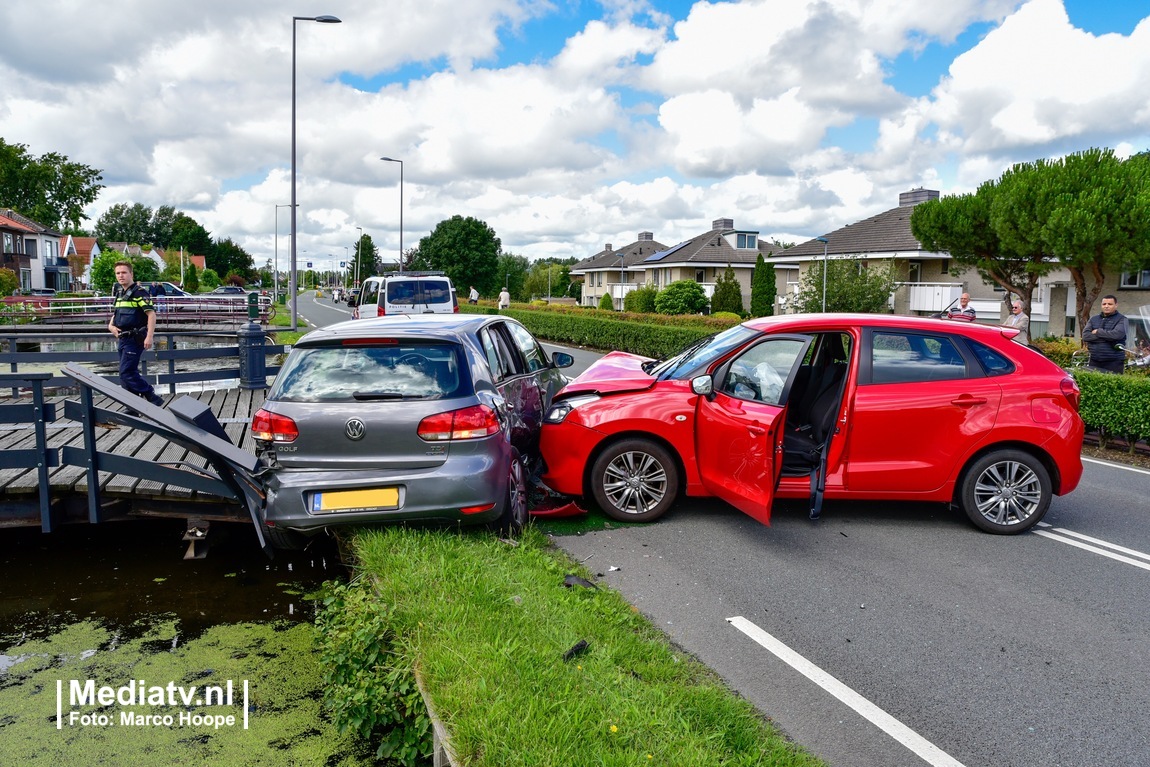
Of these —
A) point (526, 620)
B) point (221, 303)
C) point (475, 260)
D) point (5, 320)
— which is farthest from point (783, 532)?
point (475, 260)

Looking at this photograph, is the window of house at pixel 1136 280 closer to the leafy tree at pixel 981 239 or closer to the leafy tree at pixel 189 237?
the leafy tree at pixel 981 239

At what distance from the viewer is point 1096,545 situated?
257 inches

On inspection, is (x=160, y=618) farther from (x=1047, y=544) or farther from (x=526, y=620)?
(x=1047, y=544)

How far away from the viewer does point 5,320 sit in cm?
3142

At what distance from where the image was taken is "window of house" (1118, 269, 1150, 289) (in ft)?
92.6

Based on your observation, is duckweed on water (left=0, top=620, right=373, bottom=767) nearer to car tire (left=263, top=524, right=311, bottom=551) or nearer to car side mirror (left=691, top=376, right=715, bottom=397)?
car tire (left=263, top=524, right=311, bottom=551)

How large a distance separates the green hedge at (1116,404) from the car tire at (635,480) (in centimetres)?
747

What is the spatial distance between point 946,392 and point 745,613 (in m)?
2.80

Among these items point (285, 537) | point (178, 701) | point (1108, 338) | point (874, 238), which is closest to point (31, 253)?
point (874, 238)

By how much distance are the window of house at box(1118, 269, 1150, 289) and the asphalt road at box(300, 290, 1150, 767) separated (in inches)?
1007

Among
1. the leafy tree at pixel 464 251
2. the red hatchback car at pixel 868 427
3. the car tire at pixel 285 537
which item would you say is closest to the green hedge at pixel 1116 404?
the red hatchback car at pixel 868 427

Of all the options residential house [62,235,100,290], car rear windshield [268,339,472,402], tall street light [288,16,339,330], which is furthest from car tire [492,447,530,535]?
residential house [62,235,100,290]

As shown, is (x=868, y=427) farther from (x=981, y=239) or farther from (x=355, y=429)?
(x=981, y=239)

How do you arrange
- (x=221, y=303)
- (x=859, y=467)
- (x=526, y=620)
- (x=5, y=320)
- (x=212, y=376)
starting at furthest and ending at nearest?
(x=221, y=303) < (x=5, y=320) < (x=212, y=376) < (x=859, y=467) < (x=526, y=620)
